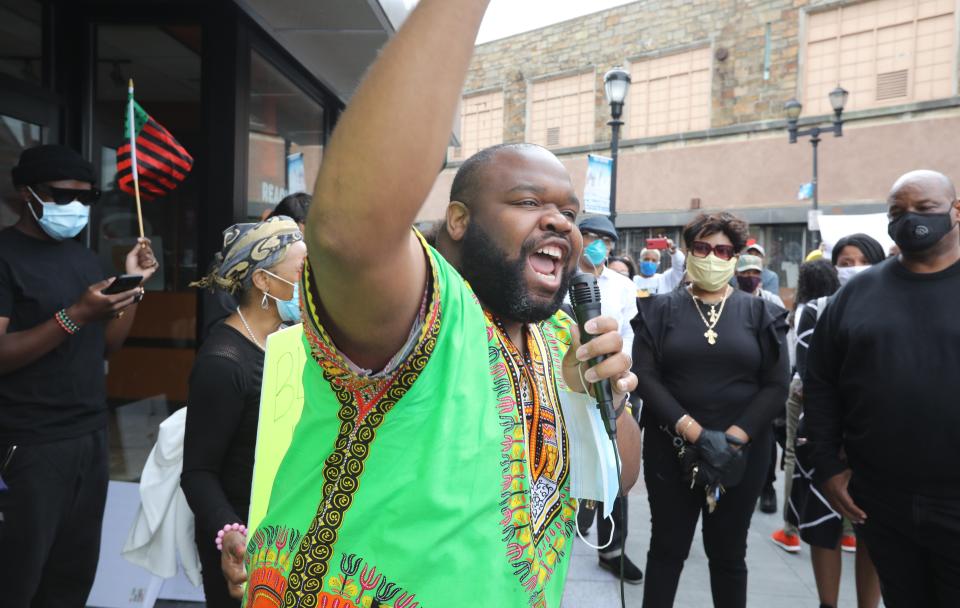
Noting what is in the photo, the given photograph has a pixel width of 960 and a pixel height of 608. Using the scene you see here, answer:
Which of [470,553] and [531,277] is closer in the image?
[470,553]

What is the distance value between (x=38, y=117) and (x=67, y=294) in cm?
181

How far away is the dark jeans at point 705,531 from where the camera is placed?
343 cm

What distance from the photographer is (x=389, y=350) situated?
1.01 meters

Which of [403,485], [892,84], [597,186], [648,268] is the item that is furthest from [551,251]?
[892,84]

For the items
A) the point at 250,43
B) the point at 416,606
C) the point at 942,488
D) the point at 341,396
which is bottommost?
the point at 942,488

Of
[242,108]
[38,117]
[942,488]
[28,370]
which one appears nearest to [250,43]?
[242,108]

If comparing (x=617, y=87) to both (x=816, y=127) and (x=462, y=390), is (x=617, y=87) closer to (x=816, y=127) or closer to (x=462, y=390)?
(x=816, y=127)

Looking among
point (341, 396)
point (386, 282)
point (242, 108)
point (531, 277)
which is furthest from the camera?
point (242, 108)

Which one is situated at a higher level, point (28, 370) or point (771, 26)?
point (771, 26)

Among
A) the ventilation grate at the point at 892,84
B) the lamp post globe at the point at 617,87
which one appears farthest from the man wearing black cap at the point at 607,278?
the ventilation grate at the point at 892,84

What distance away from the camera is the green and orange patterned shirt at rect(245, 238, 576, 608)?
3.55 feet

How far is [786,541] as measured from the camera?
5016 millimetres

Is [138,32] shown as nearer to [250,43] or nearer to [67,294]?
[250,43]

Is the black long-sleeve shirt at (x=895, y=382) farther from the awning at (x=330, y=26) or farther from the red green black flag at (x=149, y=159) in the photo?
the red green black flag at (x=149, y=159)
